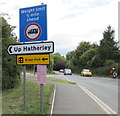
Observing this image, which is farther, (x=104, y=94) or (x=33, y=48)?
(x=104, y=94)

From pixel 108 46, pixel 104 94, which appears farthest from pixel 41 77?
pixel 108 46

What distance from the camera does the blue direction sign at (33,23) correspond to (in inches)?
295

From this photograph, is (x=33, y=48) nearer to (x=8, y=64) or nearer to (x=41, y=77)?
(x=41, y=77)

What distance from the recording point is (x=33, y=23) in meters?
7.60

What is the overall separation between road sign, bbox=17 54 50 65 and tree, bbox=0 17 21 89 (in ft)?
21.3

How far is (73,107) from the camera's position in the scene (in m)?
9.02

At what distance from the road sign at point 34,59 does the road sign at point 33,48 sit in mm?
137

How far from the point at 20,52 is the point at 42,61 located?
0.87m

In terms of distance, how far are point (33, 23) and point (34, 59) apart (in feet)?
3.91

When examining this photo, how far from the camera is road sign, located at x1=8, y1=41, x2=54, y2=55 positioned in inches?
291

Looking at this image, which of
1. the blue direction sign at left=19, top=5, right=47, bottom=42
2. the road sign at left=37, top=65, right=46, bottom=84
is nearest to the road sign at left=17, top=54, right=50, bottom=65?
the road sign at left=37, top=65, right=46, bottom=84

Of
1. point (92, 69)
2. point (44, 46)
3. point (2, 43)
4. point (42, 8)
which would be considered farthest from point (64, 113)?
point (92, 69)

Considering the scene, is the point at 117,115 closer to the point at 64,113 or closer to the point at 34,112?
the point at 64,113

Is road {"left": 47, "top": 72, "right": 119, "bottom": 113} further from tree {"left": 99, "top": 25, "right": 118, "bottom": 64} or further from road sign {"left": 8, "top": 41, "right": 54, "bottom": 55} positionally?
tree {"left": 99, "top": 25, "right": 118, "bottom": 64}
